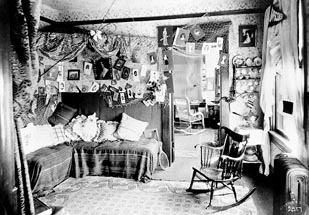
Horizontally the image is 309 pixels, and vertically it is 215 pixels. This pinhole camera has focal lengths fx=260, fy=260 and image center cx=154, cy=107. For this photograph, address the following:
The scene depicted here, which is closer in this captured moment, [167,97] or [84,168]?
[84,168]

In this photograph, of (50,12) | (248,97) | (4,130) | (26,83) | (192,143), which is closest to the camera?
(4,130)

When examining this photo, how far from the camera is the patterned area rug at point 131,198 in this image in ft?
11.7

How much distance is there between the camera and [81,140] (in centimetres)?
530

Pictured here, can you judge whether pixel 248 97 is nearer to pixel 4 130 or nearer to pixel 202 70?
pixel 202 70

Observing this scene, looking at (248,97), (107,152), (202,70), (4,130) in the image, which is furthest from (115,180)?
(202,70)

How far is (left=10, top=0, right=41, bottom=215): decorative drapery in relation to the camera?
914mm

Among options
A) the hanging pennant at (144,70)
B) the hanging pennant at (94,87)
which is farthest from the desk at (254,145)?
the hanging pennant at (94,87)

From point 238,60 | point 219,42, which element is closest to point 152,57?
point 219,42

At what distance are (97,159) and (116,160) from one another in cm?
37

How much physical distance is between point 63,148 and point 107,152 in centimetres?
80

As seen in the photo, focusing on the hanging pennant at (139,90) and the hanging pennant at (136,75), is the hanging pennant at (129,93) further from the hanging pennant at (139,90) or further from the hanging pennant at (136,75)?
the hanging pennant at (136,75)

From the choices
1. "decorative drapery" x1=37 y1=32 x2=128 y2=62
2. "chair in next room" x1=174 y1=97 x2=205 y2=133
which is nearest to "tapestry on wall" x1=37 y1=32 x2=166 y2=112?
"decorative drapery" x1=37 y1=32 x2=128 y2=62

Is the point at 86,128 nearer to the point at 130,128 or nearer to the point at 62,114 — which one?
the point at 62,114

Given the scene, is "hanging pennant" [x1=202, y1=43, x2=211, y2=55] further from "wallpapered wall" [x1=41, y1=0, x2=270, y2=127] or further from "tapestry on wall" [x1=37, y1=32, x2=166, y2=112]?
"tapestry on wall" [x1=37, y1=32, x2=166, y2=112]
